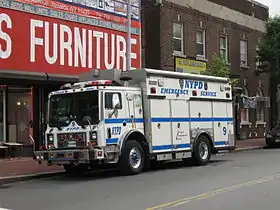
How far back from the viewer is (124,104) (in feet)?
43.1

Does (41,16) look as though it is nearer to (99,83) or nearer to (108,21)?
(108,21)

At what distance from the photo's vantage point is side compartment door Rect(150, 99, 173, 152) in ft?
45.3

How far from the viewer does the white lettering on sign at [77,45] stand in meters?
18.1

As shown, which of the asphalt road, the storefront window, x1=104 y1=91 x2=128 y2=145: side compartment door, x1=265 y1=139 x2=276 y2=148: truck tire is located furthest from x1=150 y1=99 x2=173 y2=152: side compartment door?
x1=265 y1=139 x2=276 y2=148: truck tire

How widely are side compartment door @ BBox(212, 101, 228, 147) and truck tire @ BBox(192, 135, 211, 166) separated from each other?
22.7 inches

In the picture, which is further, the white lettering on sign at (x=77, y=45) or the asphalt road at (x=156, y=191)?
the white lettering on sign at (x=77, y=45)

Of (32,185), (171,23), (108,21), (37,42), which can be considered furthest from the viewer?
(171,23)

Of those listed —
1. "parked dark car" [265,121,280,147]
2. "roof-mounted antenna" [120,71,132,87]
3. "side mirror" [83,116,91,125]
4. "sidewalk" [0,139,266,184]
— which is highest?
"roof-mounted antenna" [120,71,132,87]

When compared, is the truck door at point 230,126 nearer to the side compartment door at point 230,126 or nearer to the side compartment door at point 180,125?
the side compartment door at point 230,126

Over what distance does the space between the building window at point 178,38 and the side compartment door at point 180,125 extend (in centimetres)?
1091

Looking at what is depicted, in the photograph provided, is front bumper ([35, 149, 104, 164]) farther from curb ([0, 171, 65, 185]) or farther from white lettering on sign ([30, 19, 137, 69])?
white lettering on sign ([30, 19, 137, 69])

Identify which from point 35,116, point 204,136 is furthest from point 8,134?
point 204,136

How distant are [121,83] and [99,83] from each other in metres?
0.96

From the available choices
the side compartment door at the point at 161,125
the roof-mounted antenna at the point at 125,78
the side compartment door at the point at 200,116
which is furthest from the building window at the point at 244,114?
the roof-mounted antenna at the point at 125,78
